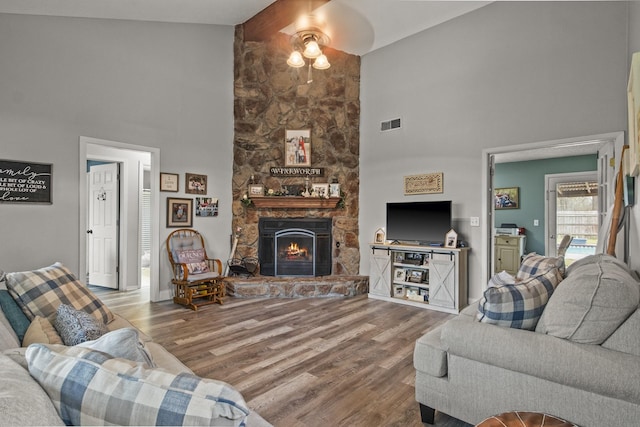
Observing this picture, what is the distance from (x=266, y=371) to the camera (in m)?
2.54

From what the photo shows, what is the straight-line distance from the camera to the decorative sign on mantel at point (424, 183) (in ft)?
15.4

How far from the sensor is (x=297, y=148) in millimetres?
5309

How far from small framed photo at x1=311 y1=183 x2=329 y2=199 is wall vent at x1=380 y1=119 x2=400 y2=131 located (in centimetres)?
126

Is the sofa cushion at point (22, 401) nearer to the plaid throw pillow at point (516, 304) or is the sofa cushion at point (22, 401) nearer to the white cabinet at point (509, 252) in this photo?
the plaid throw pillow at point (516, 304)

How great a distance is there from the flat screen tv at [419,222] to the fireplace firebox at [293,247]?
1.08 metres

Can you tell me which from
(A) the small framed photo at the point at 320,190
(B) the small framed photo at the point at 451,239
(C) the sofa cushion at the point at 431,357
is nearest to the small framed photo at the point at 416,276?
(B) the small framed photo at the point at 451,239

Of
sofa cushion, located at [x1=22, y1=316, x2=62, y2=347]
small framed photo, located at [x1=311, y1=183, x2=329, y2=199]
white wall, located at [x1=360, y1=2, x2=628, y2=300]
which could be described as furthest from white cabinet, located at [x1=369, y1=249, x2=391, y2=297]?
sofa cushion, located at [x1=22, y1=316, x2=62, y2=347]

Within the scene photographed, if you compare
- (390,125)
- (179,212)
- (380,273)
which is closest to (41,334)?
(179,212)

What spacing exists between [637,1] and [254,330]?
173 inches

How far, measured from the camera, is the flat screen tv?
14.5ft

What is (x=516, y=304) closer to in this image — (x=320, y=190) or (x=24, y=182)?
(x=320, y=190)

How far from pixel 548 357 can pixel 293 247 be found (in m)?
4.07

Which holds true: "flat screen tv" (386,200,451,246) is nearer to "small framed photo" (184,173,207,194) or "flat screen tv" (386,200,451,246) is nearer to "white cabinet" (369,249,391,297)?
"white cabinet" (369,249,391,297)

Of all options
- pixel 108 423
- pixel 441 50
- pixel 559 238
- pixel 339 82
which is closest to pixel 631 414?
pixel 108 423
